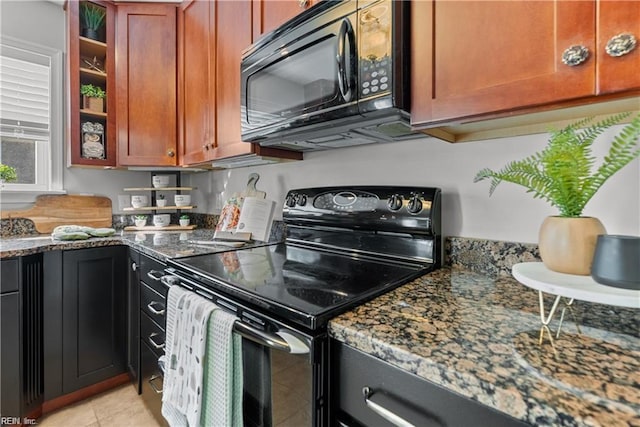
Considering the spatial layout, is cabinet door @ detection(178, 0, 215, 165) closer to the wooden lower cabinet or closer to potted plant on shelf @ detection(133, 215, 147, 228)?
potted plant on shelf @ detection(133, 215, 147, 228)

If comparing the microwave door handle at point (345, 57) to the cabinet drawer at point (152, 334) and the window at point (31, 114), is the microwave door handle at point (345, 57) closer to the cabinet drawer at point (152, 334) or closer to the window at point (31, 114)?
the cabinet drawer at point (152, 334)

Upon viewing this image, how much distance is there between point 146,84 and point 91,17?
1.94 feet

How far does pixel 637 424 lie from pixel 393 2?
99 centimetres

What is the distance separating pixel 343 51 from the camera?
0.93 meters

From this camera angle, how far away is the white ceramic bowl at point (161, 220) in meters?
2.24

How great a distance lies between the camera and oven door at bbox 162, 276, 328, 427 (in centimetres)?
64

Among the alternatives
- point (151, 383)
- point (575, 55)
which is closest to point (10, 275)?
point (151, 383)

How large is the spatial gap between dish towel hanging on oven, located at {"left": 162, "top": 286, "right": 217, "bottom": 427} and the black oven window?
29.2 inches

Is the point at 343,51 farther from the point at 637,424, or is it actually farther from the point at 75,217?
the point at 75,217

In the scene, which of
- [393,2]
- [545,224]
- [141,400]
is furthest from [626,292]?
[141,400]

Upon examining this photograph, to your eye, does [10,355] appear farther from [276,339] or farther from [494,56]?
[494,56]

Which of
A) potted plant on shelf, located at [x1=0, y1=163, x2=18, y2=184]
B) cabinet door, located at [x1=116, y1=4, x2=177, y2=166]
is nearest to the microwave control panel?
cabinet door, located at [x1=116, y1=4, x2=177, y2=166]

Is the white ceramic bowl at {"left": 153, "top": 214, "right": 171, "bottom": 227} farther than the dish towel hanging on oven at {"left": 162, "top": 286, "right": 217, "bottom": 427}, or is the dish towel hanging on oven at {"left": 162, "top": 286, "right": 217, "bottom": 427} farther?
the white ceramic bowl at {"left": 153, "top": 214, "right": 171, "bottom": 227}

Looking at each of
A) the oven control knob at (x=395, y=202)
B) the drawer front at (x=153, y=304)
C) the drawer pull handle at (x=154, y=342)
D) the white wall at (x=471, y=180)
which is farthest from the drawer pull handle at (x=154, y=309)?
the oven control knob at (x=395, y=202)
